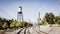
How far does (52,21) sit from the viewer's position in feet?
24.3

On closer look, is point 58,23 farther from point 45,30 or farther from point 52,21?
point 45,30

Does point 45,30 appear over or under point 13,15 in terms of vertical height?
under

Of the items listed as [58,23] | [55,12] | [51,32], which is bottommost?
[51,32]

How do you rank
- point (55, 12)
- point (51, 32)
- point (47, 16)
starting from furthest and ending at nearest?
point (51, 32)
point (47, 16)
point (55, 12)

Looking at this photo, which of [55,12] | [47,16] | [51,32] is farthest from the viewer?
[51,32]

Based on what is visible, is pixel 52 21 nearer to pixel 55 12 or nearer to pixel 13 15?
pixel 55 12

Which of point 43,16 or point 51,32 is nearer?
point 43,16

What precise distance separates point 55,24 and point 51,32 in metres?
1.21

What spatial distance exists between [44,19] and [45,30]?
1173 millimetres

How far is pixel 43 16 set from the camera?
774cm

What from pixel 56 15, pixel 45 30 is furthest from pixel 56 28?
pixel 45 30

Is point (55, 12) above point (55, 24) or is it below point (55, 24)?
above

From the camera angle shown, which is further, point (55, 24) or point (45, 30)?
point (45, 30)

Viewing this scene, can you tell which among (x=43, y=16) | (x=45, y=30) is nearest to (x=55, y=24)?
(x=43, y=16)
